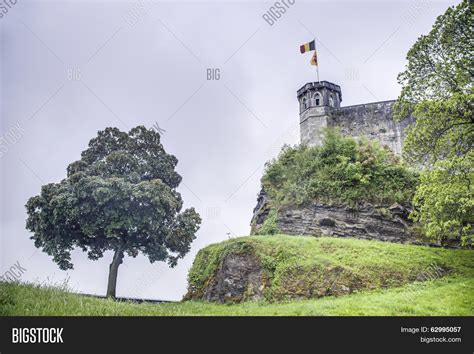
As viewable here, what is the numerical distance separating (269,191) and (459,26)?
13.6 metres

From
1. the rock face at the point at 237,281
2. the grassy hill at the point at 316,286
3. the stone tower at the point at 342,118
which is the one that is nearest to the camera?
the grassy hill at the point at 316,286

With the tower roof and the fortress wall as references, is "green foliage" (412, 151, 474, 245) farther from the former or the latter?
the tower roof

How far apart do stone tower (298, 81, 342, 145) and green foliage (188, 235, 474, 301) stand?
15502mm

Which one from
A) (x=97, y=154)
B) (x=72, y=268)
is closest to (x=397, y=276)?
(x=72, y=268)

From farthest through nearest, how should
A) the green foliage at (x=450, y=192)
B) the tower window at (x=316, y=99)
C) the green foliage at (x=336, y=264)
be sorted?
the tower window at (x=316, y=99)
the green foliage at (x=336, y=264)
the green foliage at (x=450, y=192)

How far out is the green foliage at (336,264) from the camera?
494 inches

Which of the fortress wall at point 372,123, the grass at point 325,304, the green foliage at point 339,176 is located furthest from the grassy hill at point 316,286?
the fortress wall at point 372,123

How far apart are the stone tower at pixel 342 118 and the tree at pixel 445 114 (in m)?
14.7

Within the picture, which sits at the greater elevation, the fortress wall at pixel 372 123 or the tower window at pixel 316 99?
the tower window at pixel 316 99

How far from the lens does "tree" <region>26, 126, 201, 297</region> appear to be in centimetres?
1920

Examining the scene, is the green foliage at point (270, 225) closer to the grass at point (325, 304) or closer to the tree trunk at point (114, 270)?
the grass at point (325, 304)

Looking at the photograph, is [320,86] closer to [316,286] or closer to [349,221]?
[349,221]

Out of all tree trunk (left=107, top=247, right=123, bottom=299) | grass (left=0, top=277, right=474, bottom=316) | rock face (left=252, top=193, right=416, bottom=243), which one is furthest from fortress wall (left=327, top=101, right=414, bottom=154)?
tree trunk (left=107, top=247, right=123, bottom=299)

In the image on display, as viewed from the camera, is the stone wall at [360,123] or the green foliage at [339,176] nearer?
the green foliage at [339,176]
